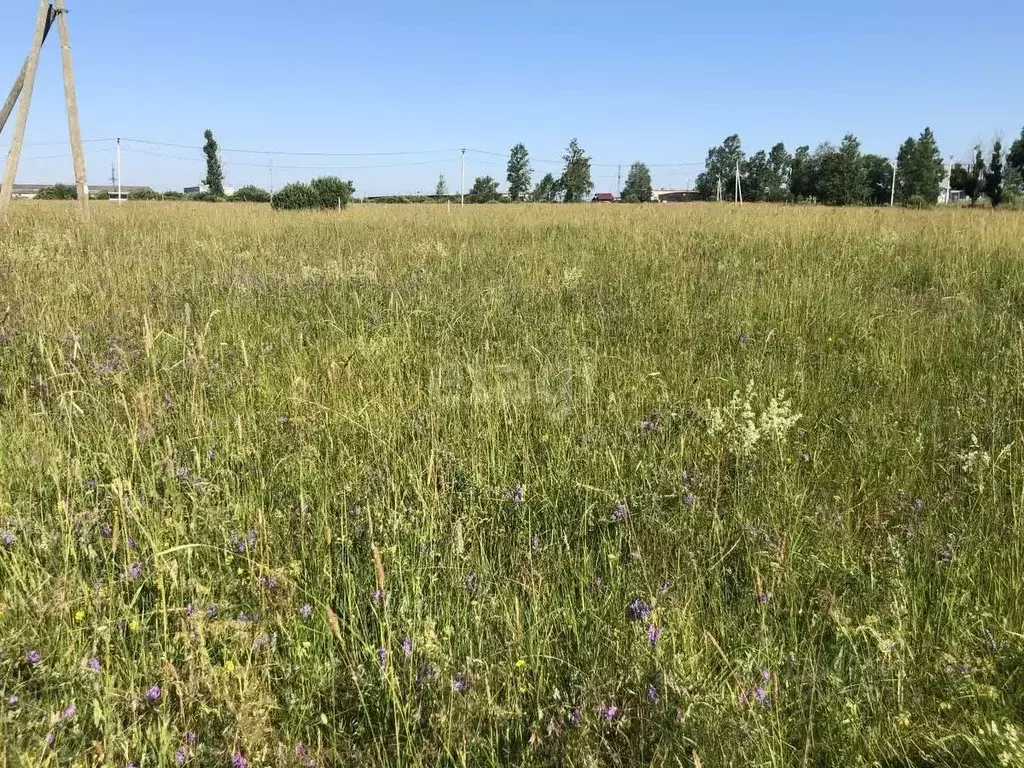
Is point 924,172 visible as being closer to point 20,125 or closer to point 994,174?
point 994,174

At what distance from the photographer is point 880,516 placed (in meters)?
2.16

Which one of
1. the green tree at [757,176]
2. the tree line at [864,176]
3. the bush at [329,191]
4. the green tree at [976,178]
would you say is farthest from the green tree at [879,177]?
the bush at [329,191]

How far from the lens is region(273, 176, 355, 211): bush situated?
73.8 feet

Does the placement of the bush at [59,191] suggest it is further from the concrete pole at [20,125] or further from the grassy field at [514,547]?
the grassy field at [514,547]

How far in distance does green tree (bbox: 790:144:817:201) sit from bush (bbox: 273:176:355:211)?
179 ft

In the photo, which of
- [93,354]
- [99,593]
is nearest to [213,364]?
[93,354]

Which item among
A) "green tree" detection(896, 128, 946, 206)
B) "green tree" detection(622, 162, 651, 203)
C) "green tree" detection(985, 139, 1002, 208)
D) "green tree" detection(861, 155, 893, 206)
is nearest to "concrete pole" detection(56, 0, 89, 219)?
"green tree" detection(985, 139, 1002, 208)

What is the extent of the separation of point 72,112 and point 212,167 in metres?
46.4

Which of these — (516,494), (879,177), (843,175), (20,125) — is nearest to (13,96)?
(20,125)

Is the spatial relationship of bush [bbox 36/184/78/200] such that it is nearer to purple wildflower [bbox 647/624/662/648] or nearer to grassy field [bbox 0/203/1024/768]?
grassy field [bbox 0/203/1024/768]

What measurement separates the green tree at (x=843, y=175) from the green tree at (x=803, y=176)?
8.10 feet

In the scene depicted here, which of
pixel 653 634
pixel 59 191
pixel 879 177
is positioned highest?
pixel 879 177

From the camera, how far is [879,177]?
70.8 m

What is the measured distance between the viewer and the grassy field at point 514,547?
1.29 m
